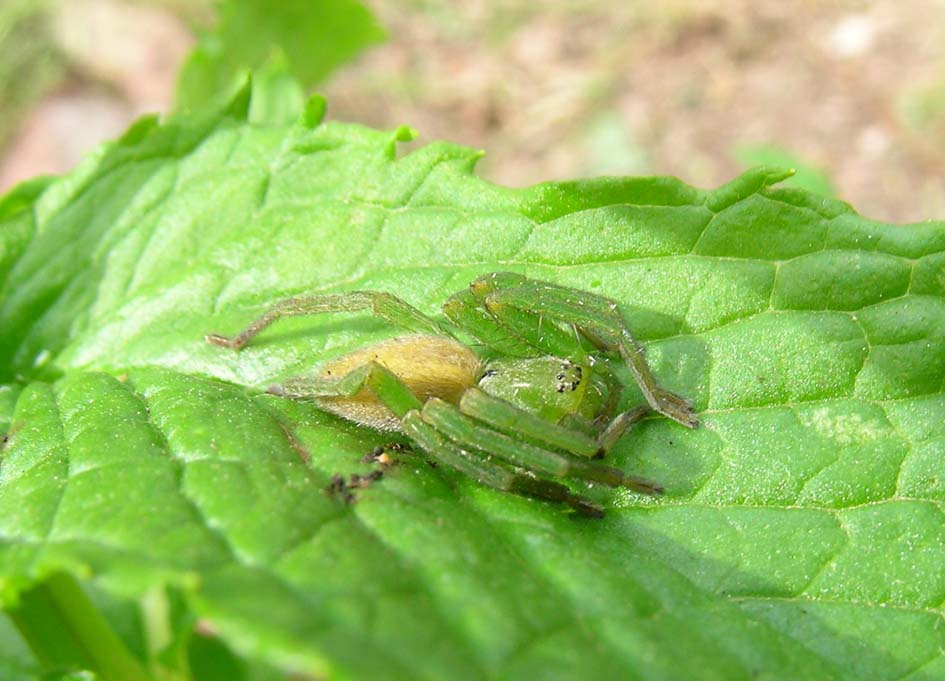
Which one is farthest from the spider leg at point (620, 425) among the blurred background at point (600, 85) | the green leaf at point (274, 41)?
the blurred background at point (600, 85)

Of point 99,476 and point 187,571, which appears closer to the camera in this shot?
point 187,571

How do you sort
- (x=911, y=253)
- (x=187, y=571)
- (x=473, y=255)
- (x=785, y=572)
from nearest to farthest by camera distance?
(x=187, y=571) < (x=785, y=572) < (x=911, y=253) < (x=473, y=255)

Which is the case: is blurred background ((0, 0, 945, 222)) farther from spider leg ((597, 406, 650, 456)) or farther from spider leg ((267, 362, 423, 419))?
spider leg ((597, 406, 650, 456))

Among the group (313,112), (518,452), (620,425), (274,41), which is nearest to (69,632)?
(518,452)

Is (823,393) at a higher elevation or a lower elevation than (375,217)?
lower

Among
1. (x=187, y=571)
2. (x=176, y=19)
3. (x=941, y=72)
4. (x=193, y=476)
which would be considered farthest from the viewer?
(x=176, y=19)

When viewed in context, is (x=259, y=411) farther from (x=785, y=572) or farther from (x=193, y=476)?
(x=785, y=572)

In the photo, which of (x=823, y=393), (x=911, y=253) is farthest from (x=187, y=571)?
(x=911, y=253)
